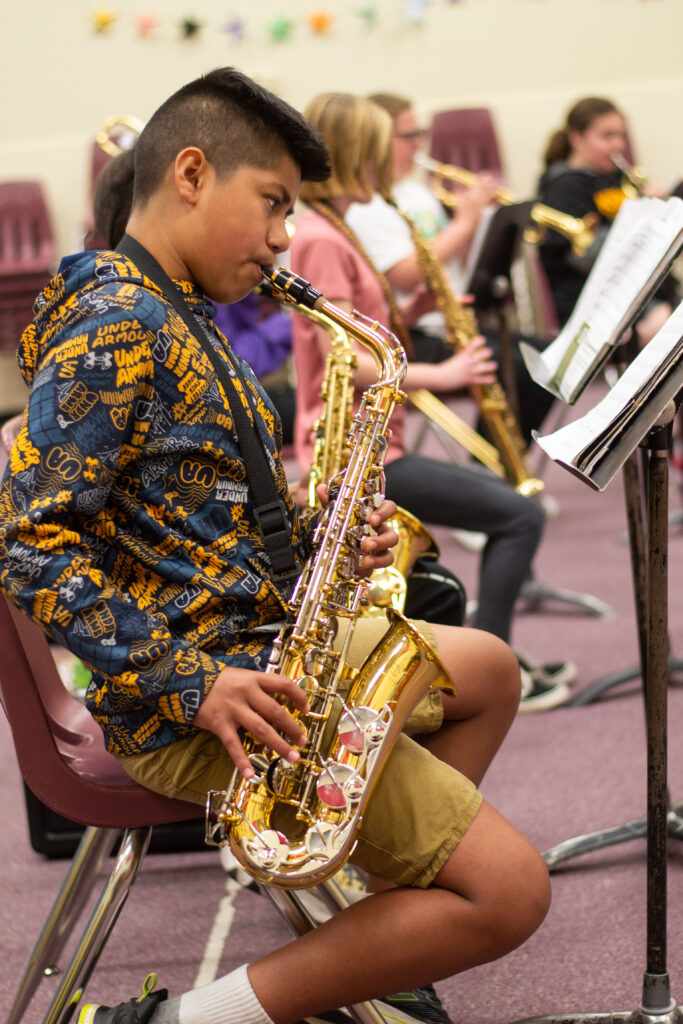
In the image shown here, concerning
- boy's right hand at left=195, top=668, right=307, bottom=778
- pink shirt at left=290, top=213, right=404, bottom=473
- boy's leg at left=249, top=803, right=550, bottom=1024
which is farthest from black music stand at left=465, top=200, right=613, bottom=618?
boy's right hand at left=195, top=668, right=307, bottom=778

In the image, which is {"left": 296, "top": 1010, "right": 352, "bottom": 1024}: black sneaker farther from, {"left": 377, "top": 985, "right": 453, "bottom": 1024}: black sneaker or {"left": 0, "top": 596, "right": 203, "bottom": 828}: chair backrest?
{"left": 0, "top": 596, "right": 203, "bottom": 828}: chair backrest

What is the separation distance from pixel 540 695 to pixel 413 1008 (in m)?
1.42

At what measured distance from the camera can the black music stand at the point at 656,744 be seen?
147cm

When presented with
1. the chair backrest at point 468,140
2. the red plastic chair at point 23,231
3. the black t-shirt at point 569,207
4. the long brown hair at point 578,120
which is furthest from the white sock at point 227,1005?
Answer: the chair backrest at point 468,140

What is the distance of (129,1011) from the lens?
1.36 meters

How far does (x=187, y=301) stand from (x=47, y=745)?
589 mm

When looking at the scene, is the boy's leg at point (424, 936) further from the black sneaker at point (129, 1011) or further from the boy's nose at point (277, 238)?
the boy's nose at point (277, 238)

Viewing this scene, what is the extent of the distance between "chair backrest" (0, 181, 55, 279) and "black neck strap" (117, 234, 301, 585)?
5507mm

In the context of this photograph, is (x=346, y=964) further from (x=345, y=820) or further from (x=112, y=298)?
(x=112, y=298)

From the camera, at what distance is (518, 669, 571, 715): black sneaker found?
288 cm

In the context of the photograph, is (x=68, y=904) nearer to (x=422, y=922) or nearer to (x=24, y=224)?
(x=422, y=922)

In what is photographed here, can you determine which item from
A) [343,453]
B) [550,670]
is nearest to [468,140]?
[550,670]

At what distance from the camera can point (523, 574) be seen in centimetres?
273

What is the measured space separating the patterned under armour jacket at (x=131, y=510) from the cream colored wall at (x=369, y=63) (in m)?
5.95
